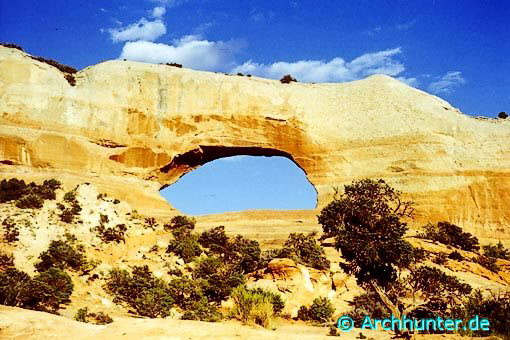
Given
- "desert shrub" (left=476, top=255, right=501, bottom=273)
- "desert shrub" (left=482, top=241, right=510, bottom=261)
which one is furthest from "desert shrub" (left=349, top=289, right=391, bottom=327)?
"desert shrub" (left=482, top=241, right=510, bottom=261)

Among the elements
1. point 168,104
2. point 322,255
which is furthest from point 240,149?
point 322,255

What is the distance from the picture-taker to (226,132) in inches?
1652

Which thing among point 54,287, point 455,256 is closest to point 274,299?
point 54,287

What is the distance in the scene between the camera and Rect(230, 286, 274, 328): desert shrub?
49.3 ft

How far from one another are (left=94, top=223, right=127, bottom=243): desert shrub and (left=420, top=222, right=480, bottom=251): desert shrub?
1853 centimetres

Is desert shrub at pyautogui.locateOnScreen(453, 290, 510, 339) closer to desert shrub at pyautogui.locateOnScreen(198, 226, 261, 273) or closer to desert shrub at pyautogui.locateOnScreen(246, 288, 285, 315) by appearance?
desert shrub at pyautogui.locateOnScreen(246, 288, 285, 315)

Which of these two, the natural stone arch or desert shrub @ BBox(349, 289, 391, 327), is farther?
the natural stone arch

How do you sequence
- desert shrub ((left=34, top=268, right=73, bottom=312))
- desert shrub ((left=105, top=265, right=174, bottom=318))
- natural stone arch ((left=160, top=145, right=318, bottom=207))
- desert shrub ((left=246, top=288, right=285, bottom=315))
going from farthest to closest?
natural stone arch ((left=160, top=145, right=318, bottom=207)), desert shrub ((left=246, top=288, right=285, bottom=315)), desert shrub ((left=105, top=265, right=174, bottom=318)), desert shrub ((left=34, top=268, right=73, bottom=312))

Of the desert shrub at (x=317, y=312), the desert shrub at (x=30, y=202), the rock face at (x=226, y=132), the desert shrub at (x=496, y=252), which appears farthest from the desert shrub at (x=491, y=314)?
the rock face at (x=226, y=132)

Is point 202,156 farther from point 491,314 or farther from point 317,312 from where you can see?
point 491,314

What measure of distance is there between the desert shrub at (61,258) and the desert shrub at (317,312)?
31.1 feet

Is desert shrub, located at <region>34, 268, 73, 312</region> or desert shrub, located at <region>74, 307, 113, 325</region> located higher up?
desert shrub, located at <region>34, 268, 73, 312</region>

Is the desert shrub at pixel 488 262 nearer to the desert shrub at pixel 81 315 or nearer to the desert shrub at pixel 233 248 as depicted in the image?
the desert shrub at pixel 233 248

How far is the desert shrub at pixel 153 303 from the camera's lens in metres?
16.7
